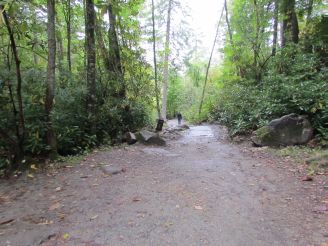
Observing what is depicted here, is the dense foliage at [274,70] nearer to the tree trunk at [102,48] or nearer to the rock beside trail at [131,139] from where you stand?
the rock beside trail at [131,139]

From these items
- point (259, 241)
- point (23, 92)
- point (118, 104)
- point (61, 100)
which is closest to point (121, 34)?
point (118, 104)

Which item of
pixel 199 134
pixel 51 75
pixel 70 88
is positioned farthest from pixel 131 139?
pixel 199 134

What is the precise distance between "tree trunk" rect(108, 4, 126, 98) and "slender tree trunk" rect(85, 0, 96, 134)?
74.2 inches

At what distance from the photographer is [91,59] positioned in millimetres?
8125

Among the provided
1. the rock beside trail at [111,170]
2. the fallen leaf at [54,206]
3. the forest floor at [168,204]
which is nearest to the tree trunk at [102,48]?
the forest floor at [168,204]

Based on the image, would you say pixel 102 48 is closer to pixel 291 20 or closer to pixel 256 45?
pixel 256 45

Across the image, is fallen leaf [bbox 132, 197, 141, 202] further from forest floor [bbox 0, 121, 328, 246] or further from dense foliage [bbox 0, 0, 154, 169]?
dense foliage [bbox 0, 0, 154, 169]

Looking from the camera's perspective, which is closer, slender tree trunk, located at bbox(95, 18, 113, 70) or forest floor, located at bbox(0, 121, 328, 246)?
forest floor, located at bbox(0, 121, 328, 246)

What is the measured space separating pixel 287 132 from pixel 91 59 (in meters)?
5.99

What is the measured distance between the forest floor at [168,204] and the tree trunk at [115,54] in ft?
13.7

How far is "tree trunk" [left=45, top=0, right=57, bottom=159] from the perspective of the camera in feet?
20.6

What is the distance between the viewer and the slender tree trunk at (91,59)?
7906 millimetres

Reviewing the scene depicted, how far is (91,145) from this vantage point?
8156 millimetres

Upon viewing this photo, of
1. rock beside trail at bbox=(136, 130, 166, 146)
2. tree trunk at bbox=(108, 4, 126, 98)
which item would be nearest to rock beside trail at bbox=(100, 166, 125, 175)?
rock beside trail at bbox=(136, 130, 166, 146)
